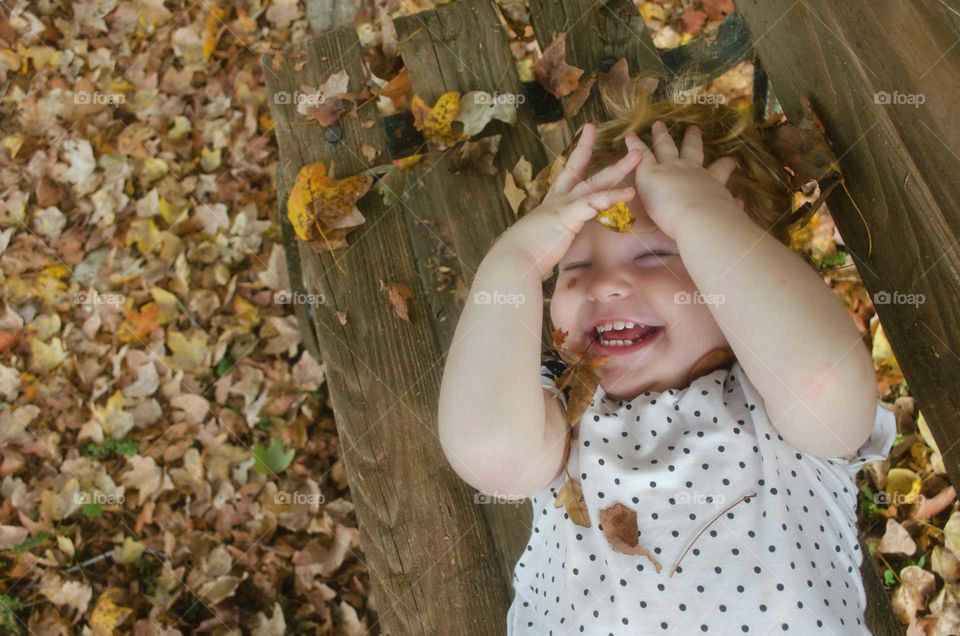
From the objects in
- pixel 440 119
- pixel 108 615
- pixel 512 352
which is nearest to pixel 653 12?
pixel 440 119

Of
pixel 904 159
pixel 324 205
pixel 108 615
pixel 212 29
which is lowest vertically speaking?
pixel 108 615

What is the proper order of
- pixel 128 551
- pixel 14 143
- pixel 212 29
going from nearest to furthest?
pixel 128 551, pixel 14 143, pixel 212 29

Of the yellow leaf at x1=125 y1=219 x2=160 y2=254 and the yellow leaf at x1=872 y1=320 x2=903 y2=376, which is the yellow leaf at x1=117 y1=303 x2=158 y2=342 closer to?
the yellow leaf at x1=125 y1=219 x2=160 y2=254

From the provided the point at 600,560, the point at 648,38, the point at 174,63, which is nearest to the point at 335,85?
the point at 648,38

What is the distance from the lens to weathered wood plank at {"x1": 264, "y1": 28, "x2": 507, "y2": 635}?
2.01 meters

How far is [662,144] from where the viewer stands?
1.82m

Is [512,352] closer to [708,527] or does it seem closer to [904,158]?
[708,527]

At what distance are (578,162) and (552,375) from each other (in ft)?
1.75

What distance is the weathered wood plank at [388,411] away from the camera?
6.59 feet

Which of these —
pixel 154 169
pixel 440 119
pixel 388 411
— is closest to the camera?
pixel 388 411

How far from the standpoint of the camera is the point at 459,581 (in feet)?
6.57

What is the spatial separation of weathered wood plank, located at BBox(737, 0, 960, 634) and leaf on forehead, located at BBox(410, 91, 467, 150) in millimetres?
929

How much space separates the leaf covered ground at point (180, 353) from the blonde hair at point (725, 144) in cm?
24

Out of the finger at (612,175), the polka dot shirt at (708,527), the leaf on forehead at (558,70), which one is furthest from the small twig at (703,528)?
the leaf on forehead at (558,70)
